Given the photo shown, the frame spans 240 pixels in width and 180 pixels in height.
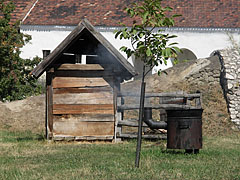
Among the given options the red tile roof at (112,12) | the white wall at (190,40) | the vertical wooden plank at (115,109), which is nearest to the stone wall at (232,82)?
the vertical wooden plank at (115,109)

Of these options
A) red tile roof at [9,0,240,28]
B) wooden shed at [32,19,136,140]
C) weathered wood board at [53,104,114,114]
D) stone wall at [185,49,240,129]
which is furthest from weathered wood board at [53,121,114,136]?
red tile roof at [9,0,240,28]

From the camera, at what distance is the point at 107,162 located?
27.5 ft

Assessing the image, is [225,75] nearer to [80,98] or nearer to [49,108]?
[80,98]

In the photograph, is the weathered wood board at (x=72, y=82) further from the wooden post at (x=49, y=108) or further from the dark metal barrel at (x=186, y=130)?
the dark metal barrel at (x=186, y=130)

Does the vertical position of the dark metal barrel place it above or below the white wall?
below

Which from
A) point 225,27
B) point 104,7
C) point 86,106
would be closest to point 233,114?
point 86,106

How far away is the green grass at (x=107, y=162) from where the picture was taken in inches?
284

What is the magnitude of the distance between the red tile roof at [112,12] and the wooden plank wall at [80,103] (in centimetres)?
1470

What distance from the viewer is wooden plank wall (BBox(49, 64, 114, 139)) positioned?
39.2ft

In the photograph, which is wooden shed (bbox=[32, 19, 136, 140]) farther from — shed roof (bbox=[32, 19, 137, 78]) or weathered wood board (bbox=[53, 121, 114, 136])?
shed roof (bbox=[32, 19, 137, 78])

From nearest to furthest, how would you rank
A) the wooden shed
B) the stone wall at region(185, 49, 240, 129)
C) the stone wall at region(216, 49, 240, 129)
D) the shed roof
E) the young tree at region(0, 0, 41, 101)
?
the shed roof < the wooden shed < the stone wall at region(216, 49, 240, 129) < the stone wall at region(185, 49, 240, 129) < the young tree at region(0, 0, 41, 101)

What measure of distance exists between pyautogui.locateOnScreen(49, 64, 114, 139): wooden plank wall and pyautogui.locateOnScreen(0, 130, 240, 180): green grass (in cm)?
43

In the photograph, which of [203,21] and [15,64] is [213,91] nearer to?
[15,64]

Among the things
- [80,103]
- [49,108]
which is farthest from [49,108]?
[80,103]
